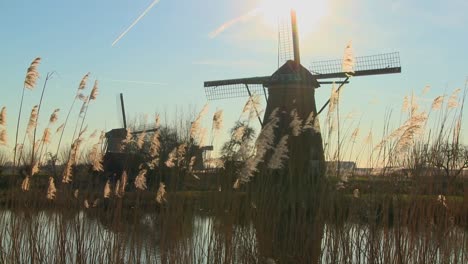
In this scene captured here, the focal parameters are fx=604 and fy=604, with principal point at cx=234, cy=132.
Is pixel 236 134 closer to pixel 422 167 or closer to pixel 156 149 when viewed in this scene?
pixel 156 149

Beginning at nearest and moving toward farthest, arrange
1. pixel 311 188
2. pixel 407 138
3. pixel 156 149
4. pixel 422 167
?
pixel 407 138 < pixel 422 167 < pixel 156 149 < pixel 311 188

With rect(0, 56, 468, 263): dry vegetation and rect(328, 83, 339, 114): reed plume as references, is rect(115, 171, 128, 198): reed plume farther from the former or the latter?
rect(328, 83, 339, 114): reed plume

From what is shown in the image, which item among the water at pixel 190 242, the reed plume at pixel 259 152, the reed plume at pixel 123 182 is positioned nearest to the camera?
the reed plume at pixel 259 152

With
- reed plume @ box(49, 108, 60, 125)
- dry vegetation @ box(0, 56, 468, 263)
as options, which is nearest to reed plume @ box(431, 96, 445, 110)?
dry vegetation @ box(0, 56, 468, 263)

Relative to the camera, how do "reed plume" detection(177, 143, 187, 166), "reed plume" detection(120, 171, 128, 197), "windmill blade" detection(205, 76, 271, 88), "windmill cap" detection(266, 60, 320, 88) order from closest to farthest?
1. "reed plume" detection(120, 171, 128, 197)
2. "reed plume" detection(177, 143, 187, 166)
3. "windmill cap" detection(266, 60, 320, 88)
4. "windmill blade" detection(205, 76, 271, 88)

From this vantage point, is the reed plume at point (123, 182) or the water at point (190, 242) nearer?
A: the water at point (190, 242)

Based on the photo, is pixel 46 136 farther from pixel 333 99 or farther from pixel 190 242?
pixel 333 99

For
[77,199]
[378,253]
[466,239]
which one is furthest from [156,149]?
[466,239]

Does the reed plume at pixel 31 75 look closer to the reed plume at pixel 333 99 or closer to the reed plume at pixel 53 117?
the reed plume at pixel 53 117

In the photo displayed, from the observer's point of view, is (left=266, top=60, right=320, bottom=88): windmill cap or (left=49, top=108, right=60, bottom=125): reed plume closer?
(left=49, top=108, right=60, bottom=125): reed plume

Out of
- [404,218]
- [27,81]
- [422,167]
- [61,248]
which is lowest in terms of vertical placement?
[61,248]

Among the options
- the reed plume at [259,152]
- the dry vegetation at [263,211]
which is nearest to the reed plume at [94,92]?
the dry vegetation at [263,211]

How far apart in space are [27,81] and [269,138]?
5.63 ft

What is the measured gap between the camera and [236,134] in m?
4.20
